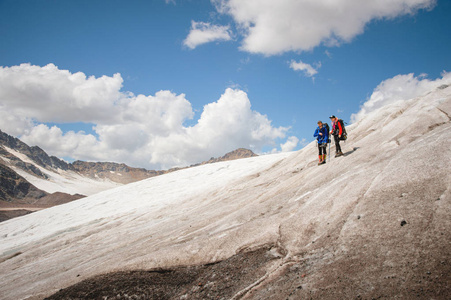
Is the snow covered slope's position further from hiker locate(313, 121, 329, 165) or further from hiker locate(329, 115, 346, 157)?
hiker locate(313, 121, 329, 165)

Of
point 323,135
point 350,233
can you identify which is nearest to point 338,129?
point 323,135

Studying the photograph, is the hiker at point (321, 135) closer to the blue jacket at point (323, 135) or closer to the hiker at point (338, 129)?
the blue jacket at point (323, 135)

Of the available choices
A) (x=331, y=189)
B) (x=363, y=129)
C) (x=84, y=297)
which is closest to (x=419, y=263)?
(x=331, y=189)

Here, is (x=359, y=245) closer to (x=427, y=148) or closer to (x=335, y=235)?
(x=335, y=235)

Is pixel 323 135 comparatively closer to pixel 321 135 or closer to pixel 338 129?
pixel 321 135

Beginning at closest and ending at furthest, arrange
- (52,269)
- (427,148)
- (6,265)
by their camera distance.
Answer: (427,148) < (52,269) < (6,265)

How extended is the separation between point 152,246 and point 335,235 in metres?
9.86

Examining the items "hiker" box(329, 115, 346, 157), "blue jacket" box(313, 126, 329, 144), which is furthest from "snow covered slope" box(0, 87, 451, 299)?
"blue jacket" box(313, 126, 329, 144)

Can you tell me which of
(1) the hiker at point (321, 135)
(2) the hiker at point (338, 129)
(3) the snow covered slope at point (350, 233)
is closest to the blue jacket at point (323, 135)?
(1) the hiker at point (321, 135)

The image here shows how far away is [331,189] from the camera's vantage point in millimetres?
10898

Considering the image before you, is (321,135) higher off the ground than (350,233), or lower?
higher

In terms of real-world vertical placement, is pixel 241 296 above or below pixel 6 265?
above

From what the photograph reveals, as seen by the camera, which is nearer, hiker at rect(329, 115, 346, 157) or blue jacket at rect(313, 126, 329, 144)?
hiker at rect(329, 115, 346, 157)

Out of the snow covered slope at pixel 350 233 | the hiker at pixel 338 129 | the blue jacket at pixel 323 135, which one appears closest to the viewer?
the snow covered slope at pixel 350 233
